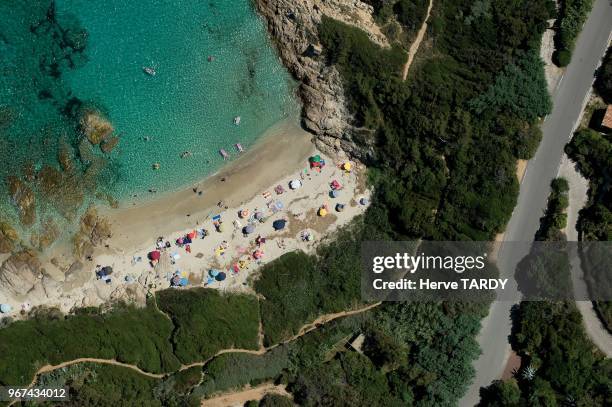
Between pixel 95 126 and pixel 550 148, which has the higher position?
pixel 550 148

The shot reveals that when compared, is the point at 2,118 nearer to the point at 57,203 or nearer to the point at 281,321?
the point at 57,203

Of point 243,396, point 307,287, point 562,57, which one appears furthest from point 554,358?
point 243,396

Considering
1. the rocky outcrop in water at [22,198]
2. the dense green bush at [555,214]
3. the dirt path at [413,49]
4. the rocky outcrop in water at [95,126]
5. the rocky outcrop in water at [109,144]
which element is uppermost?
the dirt path at [413,49]

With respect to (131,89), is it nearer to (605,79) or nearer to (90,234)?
(90,234)

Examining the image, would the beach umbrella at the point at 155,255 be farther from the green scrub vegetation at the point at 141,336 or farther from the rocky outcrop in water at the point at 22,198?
the rocky outcrop in water at the point at 22,198

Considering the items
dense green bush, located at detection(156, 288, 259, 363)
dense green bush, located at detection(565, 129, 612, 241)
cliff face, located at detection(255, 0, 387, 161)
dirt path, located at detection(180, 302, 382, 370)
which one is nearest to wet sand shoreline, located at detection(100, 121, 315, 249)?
cliff face, located at detection(255, 0, 387, 161)

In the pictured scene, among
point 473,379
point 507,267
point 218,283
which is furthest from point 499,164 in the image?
point 218,283

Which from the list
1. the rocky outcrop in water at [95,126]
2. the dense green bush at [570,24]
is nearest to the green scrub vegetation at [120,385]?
the rocky outcrop in water at [95,126]
